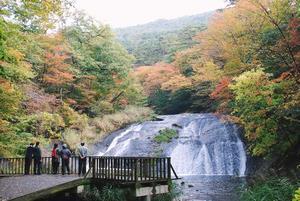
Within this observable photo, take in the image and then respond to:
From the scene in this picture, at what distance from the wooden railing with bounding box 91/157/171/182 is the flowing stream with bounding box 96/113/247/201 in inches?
219

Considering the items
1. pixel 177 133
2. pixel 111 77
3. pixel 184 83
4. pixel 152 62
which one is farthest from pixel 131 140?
pixel 152 62

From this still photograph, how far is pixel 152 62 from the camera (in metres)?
55.9

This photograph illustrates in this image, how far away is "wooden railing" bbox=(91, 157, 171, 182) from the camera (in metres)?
12.1

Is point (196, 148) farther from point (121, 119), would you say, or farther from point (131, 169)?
point (131, 169)

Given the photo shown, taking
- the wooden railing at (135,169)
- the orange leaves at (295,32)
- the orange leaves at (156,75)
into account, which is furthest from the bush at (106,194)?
the orange leaves at (156,75)

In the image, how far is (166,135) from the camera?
27.2 metres

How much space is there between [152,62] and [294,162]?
39729 mm

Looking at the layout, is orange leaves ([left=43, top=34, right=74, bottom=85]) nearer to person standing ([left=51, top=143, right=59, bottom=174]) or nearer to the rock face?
the rock face

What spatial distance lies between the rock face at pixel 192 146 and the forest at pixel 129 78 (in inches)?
44.4

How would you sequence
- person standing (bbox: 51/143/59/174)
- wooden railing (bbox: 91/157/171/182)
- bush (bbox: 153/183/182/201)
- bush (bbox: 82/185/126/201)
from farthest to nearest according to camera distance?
person standing (bbox: 51/143/59/174)
bush (bbox: 153/183/182/201)
wooden railing (bbox: 91/157/171/182)
bush (bbox: 82/185/126/201)

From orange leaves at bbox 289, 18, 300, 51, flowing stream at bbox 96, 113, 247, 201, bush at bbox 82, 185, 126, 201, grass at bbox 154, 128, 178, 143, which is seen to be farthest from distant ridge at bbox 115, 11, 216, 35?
bush at bbox 82, 185, 126, 201

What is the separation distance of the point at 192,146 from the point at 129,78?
11.4 m

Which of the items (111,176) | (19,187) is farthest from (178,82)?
(19,187)

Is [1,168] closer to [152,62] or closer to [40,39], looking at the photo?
[40,39]
